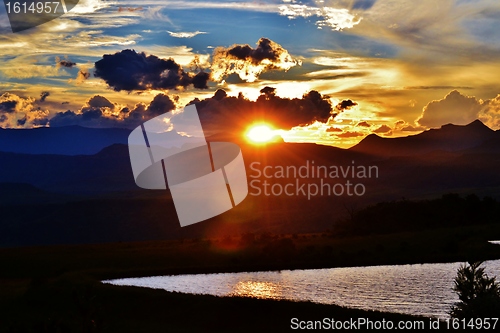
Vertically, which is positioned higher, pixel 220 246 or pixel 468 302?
pixel 468 302

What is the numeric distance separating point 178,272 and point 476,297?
Answer: 166 feet

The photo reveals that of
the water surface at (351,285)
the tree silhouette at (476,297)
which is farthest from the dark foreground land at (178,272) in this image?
the water surface at (351,285)

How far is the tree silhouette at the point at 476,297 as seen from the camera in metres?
26.1

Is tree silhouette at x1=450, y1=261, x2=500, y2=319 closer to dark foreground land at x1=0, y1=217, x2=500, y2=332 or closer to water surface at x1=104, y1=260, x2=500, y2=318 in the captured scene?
dark foreground land at x1=0, y1=217, x2=500, y2=332

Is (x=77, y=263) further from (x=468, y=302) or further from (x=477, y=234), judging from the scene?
(x=468, y=302)

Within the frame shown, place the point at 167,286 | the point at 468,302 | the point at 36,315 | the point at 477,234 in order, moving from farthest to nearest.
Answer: the point at 477,234, the point at 167,286, the point at 36,315, the point at 468,302

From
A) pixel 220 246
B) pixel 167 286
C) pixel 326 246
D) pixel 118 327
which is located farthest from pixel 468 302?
pixel 220 246

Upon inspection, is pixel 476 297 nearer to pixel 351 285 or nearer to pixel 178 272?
pixel 351 285

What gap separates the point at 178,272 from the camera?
73.6 m

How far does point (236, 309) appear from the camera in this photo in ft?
136

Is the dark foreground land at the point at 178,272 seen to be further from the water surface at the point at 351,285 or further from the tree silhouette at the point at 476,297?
the water surface at the point at 351,285

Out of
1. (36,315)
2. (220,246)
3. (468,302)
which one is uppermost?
(468,302)

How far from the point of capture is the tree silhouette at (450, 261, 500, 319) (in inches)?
1026

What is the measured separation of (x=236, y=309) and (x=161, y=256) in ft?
146
